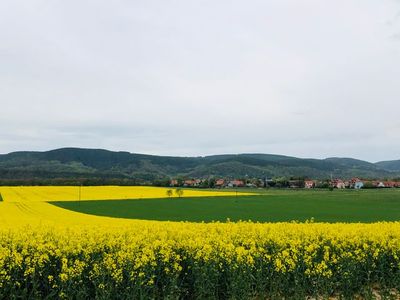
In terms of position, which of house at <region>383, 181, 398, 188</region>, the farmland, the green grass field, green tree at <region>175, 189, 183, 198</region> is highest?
house at <region>383, 181, 398, 188</region>

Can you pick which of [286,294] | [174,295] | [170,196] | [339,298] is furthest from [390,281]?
[170,196]

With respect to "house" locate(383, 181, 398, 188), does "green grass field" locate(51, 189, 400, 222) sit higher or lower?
lower

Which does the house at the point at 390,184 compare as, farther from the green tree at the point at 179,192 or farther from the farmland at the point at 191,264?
the farmland at the point at 191,264

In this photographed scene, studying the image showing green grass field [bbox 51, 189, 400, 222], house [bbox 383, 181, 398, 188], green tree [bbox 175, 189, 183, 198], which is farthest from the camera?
house [bbox 383, 181, 398, 188]

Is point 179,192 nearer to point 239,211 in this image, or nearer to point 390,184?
point 239,211

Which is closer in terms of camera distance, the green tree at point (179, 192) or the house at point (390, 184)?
the green tree at point (179, 192)

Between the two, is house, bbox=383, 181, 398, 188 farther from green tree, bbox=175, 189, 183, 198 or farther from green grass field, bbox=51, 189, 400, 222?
green tree, bbox=175, 189, 183, 198

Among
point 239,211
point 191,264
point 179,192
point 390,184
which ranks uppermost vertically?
point 390,184

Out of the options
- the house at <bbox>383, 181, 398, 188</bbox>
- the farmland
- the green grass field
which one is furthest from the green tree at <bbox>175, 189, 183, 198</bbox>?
the house at <bbox>383, 181, 398, 188</bbox>

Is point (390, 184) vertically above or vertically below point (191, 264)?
above

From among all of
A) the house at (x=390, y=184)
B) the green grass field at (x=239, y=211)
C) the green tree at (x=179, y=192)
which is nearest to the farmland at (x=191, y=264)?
the green grass field at (x=239, y=211)

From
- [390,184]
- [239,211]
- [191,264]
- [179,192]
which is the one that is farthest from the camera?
[390,184]

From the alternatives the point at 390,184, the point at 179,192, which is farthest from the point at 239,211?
the point at 390,184

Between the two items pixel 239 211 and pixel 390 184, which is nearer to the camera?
pixel 239 211
